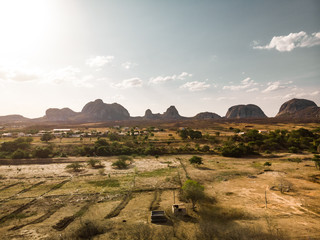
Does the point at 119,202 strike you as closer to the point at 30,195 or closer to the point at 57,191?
the point at 57,191

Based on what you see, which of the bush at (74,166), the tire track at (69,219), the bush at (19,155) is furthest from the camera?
the bush at (19,155)

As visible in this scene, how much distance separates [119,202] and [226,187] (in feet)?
58.9

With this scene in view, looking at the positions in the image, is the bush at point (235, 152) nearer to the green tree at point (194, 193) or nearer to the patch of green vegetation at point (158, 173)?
the patch of green vegetation at point (158, 173)

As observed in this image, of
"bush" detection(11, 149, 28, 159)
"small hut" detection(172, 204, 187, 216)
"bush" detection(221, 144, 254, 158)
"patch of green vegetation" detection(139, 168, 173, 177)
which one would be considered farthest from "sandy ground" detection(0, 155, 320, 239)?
"bush" detection(221, 144, 254, 158)

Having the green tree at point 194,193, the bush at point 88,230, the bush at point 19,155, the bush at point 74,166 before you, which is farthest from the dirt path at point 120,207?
the bush at point 19,155

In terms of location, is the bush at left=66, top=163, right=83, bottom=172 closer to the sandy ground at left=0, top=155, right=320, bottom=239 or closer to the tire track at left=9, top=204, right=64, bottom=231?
the sandy ground at left=0, top=155, right=320, bottom=239

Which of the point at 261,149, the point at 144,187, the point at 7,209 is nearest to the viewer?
the point at 7,209

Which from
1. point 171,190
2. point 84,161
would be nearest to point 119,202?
point 171,190

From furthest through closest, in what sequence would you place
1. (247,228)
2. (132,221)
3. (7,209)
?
(7,209)
(132,221)
(247,228)

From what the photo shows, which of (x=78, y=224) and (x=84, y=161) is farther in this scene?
(x=84, y=161)

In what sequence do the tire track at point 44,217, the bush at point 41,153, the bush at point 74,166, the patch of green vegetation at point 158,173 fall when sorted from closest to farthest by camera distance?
the tire track at point 44,217, the patch of green vegetation at point 158,173, the bush at point 74,166, the bush at point 41,153

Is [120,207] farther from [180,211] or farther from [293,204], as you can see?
[293,204]

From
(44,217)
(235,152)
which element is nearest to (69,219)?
(44,217)

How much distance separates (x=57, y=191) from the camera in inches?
1134
